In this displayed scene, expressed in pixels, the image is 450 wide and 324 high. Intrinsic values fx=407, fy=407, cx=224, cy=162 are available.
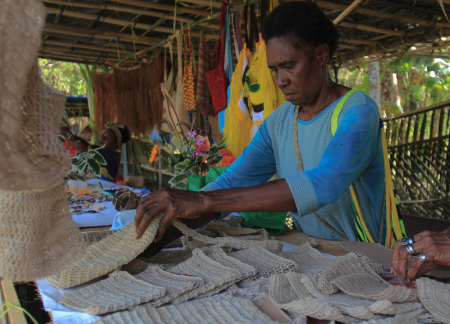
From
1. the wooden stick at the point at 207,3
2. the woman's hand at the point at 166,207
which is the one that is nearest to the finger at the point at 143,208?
the woman's hand at the point at 166,207

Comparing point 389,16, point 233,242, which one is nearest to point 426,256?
point 233,242

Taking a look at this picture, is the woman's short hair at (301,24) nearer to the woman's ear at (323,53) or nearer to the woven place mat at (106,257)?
the woman's ear at (323,53)

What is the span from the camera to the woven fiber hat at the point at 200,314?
34.6 inches

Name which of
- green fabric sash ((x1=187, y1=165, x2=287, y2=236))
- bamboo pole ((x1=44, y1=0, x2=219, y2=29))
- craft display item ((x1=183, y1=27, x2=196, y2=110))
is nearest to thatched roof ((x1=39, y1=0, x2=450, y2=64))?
bamboo pole ((x1=44, y1=0, x2=219, y2=29))

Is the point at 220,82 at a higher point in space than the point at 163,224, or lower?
higher

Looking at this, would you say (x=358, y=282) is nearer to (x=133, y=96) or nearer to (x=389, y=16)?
(x=389, y=16)

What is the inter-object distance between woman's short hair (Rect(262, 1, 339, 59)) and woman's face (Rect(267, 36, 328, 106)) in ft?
0.07

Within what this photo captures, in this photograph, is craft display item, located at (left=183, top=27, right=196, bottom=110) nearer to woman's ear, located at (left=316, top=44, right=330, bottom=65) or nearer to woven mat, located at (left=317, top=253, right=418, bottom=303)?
woman's ear, located at (left=316, top=44, right=330, bottom=65)

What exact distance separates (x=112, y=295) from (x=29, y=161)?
0.45 meters

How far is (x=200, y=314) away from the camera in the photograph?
92 cm

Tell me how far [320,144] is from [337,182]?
0.40 metres

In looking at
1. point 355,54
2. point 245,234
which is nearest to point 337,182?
point 245,234

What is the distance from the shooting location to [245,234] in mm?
1654

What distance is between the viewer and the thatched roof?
3.65 meters
